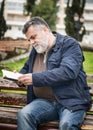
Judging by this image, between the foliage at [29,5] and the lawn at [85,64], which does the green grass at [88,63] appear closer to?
the lawn at [85,64]

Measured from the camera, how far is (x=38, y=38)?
494cm

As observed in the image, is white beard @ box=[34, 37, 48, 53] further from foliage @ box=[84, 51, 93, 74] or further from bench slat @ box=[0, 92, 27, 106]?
foliage @ box=[84, 51, 93, 74]

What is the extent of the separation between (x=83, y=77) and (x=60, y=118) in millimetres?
582

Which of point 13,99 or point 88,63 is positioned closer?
point 13,99

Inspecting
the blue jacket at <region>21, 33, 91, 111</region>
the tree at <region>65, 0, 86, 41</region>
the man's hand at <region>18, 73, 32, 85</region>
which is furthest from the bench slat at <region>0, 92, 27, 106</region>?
the tree at <region>65, 0, 86, 41</region>

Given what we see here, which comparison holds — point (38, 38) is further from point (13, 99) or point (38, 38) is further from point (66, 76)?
point (13, 99)

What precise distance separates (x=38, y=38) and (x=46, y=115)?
92 centimetres

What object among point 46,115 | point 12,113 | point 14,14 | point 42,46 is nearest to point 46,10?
point 14,14

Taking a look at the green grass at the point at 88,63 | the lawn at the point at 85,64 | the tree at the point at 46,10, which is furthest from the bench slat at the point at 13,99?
the tree at the point at 46,10

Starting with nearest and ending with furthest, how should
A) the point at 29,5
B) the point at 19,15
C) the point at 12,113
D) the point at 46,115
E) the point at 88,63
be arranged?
the point at 46,115 → the point at 12,113 → the point at 88,63 → the point at 29,5 → the point at 19,15

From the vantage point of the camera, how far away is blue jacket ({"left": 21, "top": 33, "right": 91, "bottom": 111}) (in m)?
4.73

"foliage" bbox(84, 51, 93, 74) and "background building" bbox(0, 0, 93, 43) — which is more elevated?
"foliage" bbox(84, 51, 93, 74)

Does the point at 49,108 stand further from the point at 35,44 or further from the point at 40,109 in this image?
the point at 35,44

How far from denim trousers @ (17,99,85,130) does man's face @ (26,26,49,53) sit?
0.65 metres
